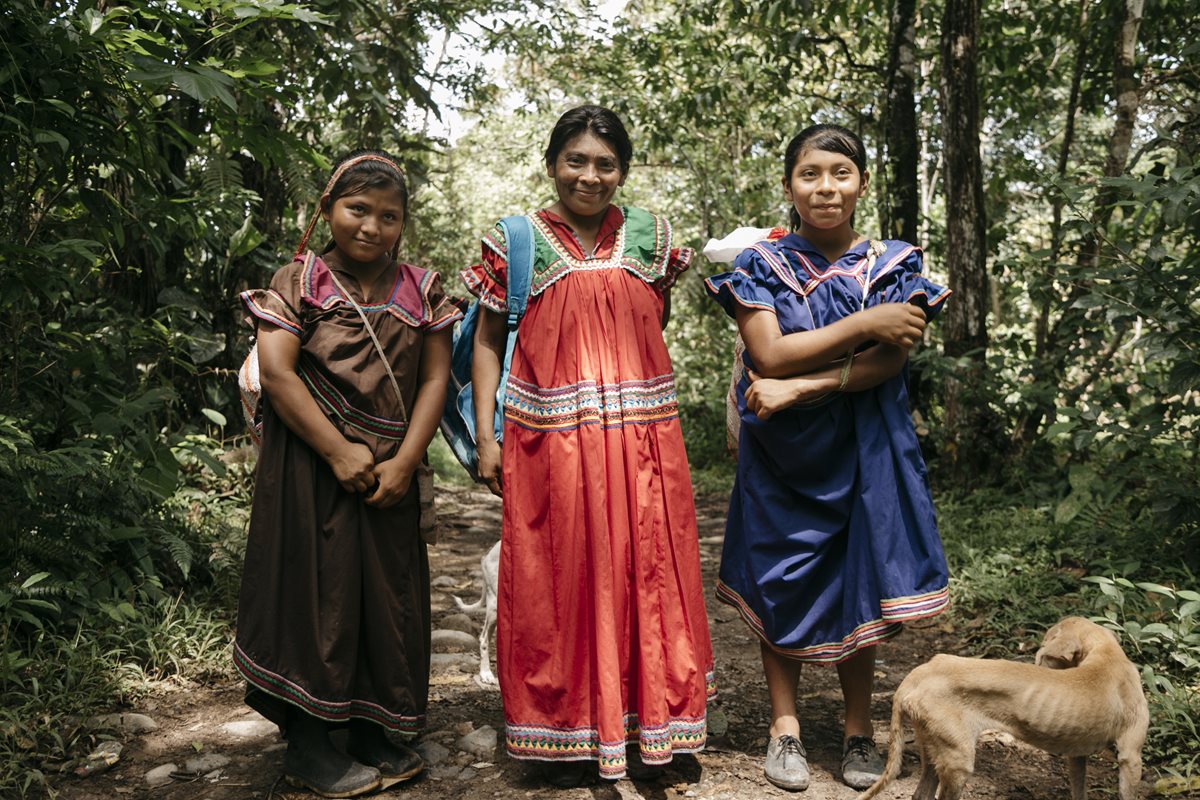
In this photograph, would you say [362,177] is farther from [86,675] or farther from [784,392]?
[86,675]

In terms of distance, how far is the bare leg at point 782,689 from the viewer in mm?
Result: 3127

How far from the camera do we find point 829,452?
3029 mm

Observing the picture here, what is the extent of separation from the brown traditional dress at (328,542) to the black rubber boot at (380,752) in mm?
94

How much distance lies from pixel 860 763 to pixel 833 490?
83cm

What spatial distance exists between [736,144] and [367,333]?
9.29 metres

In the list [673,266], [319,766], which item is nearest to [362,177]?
[673,266]

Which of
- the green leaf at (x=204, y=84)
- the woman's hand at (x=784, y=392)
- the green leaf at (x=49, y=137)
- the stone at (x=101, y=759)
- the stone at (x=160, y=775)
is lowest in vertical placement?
the stone at (x=160, y=775)

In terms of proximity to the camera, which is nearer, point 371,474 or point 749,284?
point 371,474

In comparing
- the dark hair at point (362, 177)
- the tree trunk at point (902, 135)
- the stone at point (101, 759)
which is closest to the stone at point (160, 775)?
the stone at point (101, 759)

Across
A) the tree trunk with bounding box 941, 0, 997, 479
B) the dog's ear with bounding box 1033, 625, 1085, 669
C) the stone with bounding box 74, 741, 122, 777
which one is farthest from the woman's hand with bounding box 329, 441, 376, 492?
the tree trunk with bounding box 941, 0, 997, 479

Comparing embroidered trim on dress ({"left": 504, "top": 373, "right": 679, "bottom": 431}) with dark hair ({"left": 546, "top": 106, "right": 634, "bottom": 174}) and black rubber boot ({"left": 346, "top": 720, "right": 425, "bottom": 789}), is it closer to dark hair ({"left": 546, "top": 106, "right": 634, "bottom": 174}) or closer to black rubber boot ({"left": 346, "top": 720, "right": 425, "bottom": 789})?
dark hair ({"left": 546, "top": 106, "right": 634, "bottom": 174})

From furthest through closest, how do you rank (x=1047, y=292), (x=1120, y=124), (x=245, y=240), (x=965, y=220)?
(x=965, y=220), (x=1120, y=124), (x=245, y=240), (x=1047, y=292)

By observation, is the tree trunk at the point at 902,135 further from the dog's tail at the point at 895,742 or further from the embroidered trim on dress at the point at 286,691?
the embroidered trim on dress at the point at 286,691

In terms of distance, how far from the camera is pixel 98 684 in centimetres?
370
